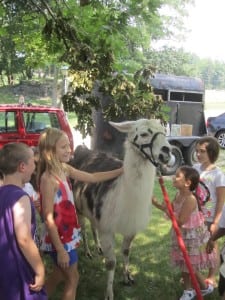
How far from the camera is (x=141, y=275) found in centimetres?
480

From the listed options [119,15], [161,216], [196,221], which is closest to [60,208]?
[196,221]

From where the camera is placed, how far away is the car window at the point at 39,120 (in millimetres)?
10531

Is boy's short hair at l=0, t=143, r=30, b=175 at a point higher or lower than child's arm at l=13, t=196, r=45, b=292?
higher

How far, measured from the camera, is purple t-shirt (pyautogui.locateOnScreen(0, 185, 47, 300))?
2353mm

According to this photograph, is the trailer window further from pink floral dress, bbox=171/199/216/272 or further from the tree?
pink floral dress, bbox=171/199/216/272

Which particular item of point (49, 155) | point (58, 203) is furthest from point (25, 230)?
point (49, 155)

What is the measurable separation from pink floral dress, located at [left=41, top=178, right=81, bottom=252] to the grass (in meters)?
1.31

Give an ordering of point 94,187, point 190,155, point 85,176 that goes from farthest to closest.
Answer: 1. point 190,155
2. point 94,187
3. point 85,176

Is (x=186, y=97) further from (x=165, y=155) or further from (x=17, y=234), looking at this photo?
(x=17, y=234)

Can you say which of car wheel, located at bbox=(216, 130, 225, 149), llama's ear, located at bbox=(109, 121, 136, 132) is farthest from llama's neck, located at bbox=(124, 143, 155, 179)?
car wheel, located at bbox=(216, 130, 225, 149)

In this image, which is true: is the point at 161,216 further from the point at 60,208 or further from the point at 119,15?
the point at 60,208

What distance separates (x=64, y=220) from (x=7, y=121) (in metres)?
7.77

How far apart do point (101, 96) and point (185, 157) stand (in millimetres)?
8207

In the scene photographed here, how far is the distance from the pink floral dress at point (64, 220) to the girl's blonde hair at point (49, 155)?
11 cm
